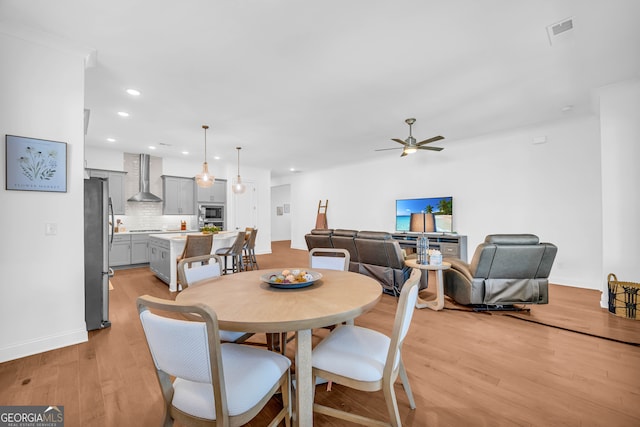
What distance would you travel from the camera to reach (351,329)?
1734 mm

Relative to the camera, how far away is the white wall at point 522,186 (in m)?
4.43

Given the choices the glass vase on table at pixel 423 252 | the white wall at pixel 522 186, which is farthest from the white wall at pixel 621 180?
the glass vase on table at pixel 423 252

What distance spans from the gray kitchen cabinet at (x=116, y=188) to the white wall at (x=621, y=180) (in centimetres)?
874

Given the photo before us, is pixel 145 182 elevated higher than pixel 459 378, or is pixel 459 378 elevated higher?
pixel 145 182

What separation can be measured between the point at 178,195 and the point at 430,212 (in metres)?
6.33

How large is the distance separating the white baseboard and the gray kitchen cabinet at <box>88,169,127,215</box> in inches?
178

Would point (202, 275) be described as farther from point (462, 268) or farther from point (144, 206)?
point (144, 206)

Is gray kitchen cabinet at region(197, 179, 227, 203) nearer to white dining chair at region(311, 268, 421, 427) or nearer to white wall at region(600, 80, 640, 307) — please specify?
white dining chair at region(311, 268, 421, 427)

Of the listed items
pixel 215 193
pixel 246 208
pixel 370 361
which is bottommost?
pixel 370 361

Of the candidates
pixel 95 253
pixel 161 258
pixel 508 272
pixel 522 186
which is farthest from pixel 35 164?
pixel 522 186

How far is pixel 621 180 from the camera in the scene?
3.33 metres

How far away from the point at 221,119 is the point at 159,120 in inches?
39.7

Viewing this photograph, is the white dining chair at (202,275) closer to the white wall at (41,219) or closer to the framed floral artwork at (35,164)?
the white wall at (41,219)

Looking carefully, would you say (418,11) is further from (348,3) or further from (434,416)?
(434,416)
